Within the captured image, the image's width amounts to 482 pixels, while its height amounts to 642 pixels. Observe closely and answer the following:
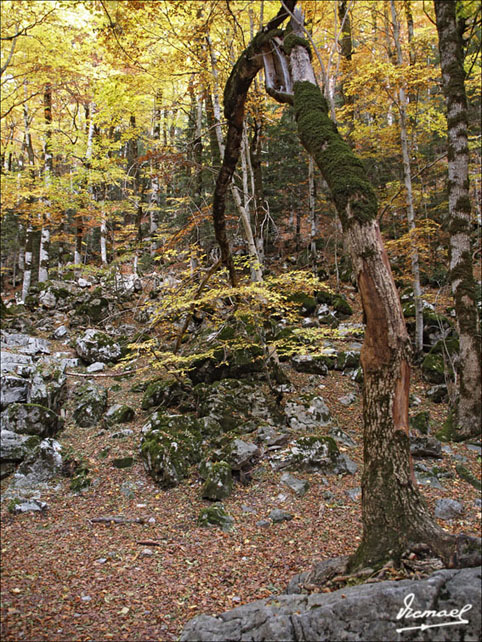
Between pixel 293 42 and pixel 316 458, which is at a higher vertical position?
pixel 293 42

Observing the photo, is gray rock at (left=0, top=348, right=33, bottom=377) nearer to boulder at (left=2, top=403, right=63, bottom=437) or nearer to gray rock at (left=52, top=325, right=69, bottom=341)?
boulder at (left=2, top=403, right=63, bottom=437)

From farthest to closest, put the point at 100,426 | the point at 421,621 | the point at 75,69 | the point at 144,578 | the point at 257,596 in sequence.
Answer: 1. the point at 75,69
2. the point at 100,426
3. the point at 144,578
4. the point at 257,596
5. the point at 421,621

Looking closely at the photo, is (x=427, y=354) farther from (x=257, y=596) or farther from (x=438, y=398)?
(x=257, y=596)

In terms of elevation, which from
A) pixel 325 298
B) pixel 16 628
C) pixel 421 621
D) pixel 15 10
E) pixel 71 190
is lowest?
pixel 16 628

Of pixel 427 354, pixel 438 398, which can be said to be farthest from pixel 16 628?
pixel 427 354

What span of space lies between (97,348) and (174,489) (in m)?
5.92

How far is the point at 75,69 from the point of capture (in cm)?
1420

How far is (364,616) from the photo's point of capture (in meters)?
2.44

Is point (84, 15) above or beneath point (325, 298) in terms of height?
above

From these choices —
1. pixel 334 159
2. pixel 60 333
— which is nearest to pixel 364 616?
pixel 334 159

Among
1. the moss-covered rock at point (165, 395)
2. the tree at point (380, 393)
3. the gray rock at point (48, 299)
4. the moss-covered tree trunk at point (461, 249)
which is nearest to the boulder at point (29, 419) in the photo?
the moss-covered rock at point (165, 395)

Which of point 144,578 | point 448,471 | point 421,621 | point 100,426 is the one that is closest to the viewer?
point 421,621

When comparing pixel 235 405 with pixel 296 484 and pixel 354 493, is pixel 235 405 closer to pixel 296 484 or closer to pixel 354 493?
pixel 296 484

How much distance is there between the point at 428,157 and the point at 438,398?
11405mm
